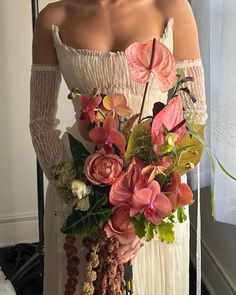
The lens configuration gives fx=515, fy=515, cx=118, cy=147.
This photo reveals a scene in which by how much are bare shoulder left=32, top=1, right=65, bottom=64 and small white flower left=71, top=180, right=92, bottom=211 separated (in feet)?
1.42

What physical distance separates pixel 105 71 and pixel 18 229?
1.58 metres

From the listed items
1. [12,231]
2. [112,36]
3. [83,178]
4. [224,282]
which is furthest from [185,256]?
[12,231]

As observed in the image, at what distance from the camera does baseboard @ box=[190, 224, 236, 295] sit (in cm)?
198

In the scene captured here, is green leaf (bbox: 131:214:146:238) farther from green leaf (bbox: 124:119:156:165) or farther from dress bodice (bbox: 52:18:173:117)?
dress bodice (bbox: 52:18:173:117)

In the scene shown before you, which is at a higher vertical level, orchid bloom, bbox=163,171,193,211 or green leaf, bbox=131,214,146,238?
orchid bloom, bbox=163,171,193,211

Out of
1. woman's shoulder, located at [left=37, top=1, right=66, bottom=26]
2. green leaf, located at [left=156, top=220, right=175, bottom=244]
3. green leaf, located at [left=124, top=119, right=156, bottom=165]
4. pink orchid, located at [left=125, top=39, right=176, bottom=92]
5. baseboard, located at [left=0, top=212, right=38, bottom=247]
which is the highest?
woman's shoulder, located at [left=37, top=1, right=66, bottom=26]

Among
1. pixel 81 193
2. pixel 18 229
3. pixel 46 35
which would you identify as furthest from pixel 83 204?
pixel 18 229

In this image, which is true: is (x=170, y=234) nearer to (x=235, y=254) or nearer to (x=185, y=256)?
(x=185, y=256)

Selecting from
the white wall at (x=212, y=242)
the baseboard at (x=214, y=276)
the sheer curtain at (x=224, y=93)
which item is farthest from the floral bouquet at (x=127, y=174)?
the baseboard at (x=214, y=276)

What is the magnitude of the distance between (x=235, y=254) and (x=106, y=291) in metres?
1.07

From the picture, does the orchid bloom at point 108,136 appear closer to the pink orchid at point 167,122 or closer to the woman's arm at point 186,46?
the pink orchid at point 167,122

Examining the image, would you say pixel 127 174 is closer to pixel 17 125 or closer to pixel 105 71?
pixel 105 71

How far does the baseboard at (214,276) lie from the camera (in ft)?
6.51

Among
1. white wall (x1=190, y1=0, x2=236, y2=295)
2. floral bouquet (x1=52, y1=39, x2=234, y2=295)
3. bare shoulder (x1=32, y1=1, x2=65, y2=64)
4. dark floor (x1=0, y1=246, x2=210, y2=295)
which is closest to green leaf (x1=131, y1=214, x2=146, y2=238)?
floral bouquet (x1=52, y1=39, x2=234, y2=295)
